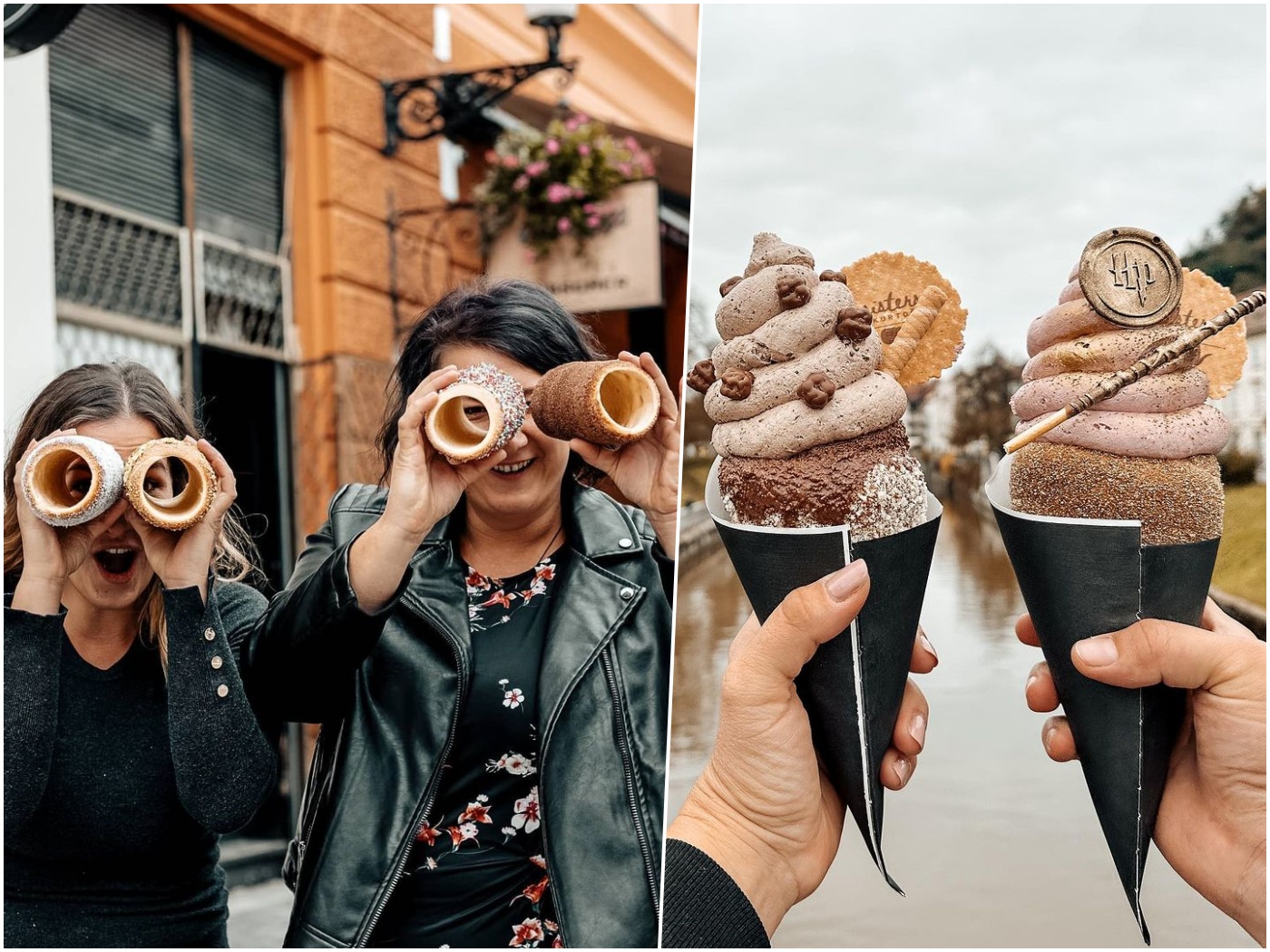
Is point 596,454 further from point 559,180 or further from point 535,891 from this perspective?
point 559,180

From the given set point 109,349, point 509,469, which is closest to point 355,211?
point 109,349

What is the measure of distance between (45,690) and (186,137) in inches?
151

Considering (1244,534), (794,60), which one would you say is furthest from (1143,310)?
(794,60)

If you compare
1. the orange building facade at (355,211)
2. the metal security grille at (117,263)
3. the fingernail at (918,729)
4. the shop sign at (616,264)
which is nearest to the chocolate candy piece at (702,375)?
the fingernail at (918,729)

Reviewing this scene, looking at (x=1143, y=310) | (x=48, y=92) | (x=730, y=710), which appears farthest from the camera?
(x=48, y=92)

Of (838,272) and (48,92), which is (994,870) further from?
(48,92)

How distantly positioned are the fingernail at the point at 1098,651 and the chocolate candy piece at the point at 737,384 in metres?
0.45

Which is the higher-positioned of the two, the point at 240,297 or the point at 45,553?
the point at 240,297

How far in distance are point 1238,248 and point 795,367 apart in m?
0.53

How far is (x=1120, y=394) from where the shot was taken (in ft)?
4.42

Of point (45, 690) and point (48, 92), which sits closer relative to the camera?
point (45, 690)

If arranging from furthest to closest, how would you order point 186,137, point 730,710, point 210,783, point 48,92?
point 186,137
point 48,92
point 210,783
point 730,710

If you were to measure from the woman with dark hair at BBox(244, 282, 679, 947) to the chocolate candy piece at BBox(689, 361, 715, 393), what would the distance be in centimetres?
23

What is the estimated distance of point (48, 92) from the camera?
439 cm
